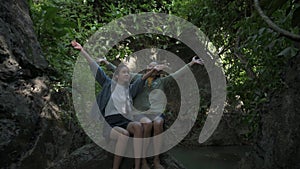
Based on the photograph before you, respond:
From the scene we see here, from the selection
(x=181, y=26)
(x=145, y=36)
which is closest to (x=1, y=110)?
(x=181, y=26)

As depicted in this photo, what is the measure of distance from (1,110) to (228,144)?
5036 millimetres

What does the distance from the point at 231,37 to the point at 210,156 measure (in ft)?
8.79

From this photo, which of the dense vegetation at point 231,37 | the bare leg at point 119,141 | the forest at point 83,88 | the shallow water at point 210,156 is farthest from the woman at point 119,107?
the shallow water at point 210,156

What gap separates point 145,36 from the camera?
653 centimetres

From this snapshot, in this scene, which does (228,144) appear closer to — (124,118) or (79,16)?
(79,16)

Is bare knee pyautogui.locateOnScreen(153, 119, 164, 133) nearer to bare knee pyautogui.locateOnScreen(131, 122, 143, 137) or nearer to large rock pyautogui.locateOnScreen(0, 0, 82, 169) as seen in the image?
bare knee pyautogui.locateOnScreen(131, 122, 143, 137)

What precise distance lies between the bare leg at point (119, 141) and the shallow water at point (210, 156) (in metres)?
2.21

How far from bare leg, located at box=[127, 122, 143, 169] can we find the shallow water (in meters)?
2.16

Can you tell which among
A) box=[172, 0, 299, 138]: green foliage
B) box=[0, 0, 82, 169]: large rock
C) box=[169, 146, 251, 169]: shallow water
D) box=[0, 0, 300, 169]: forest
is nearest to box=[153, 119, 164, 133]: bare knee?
box=[0, 0, 300, 169]: forest

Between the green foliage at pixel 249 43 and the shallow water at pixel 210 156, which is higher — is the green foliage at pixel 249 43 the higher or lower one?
the higher one

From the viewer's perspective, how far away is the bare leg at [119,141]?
2875mm

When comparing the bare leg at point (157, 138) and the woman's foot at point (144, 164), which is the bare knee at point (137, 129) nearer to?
the bare leg at point (157, 138)

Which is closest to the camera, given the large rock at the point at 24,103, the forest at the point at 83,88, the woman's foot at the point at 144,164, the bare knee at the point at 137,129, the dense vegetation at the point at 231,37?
the dense vegetation at the point at 231,37

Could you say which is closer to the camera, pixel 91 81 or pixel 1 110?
pixel 1 110
